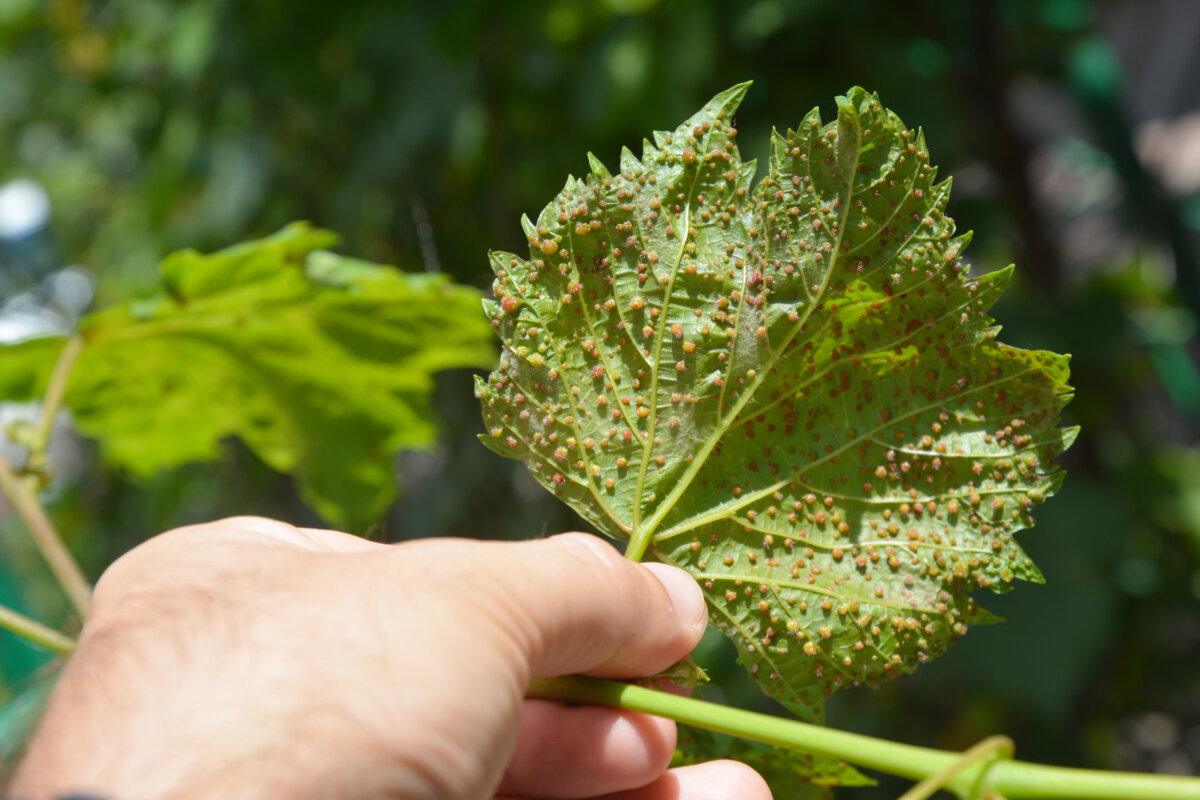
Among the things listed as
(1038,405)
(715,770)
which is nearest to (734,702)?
(715,770)

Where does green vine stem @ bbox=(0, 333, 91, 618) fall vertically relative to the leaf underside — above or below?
below

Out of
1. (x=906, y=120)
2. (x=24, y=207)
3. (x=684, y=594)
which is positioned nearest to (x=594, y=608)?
(x=684, y=594)

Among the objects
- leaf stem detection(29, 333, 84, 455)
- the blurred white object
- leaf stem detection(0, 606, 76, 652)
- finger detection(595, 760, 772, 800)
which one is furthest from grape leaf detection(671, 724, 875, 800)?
the blurred white object

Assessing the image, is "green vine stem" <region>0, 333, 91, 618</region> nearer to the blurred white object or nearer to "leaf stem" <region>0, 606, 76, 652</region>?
"leaf stem" <region>0, 606, 76, 652</region>

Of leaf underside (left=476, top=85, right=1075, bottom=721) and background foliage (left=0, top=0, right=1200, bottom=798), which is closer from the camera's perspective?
leaf underside (left=476, top=85, right=1075, bottom=721)

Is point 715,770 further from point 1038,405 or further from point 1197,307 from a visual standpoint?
point 1197,307

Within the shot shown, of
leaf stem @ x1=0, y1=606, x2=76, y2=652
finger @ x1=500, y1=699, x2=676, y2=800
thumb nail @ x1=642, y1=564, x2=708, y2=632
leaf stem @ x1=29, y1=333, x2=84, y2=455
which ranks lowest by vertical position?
leaf stem @ x1=0, y1=606, x2=76, y2=652

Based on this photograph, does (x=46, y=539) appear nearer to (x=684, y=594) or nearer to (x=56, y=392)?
(x=56, y=392)

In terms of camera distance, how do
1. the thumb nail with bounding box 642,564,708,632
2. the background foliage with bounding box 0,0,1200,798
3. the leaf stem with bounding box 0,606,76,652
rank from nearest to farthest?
the thumb nail with bounding box 642,564,708,632, the leaf stem with bounding box 0,606,76,652, the background foliage with bounding box 0,0,1200,798
